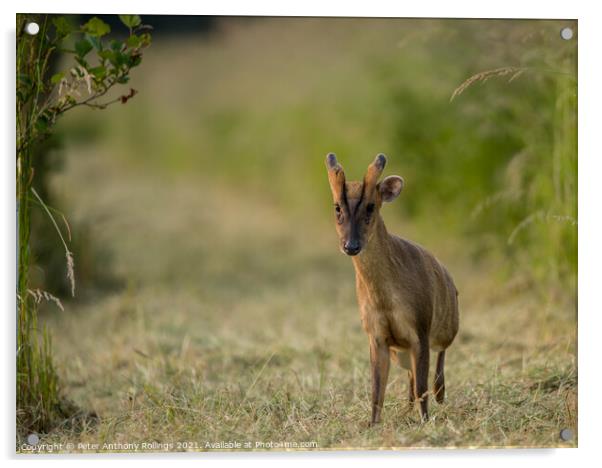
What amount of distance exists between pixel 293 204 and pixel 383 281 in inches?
298

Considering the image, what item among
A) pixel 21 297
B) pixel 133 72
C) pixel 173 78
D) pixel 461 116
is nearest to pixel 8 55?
pixel 21 297

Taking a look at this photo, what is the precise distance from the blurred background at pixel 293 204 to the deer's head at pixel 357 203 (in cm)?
74

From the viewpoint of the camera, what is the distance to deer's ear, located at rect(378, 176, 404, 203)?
15.6ft

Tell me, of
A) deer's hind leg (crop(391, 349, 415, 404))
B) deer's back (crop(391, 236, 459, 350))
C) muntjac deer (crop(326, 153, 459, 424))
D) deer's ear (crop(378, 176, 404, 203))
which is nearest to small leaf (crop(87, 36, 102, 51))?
muntjac deer (crop(326, 153, 459, 424))

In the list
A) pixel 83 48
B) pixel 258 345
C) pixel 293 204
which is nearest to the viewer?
pixel 83 48

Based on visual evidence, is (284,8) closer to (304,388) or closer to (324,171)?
(304,388)

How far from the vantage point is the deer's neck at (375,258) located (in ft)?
15.7

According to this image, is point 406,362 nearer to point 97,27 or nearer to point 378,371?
point 378,371

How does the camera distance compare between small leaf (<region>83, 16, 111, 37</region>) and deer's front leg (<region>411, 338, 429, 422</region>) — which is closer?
deer's front leg (<region>411, 338, 429, 422</region>)

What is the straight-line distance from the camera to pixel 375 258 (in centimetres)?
480

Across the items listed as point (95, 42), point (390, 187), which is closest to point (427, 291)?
point (390, 187)

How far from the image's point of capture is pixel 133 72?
13.4 m

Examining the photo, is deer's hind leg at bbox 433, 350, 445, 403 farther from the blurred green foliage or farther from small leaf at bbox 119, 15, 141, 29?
small leaf at bbox 119, 15, 141, 29

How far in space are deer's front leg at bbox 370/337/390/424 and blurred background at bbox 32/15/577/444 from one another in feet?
0.61
